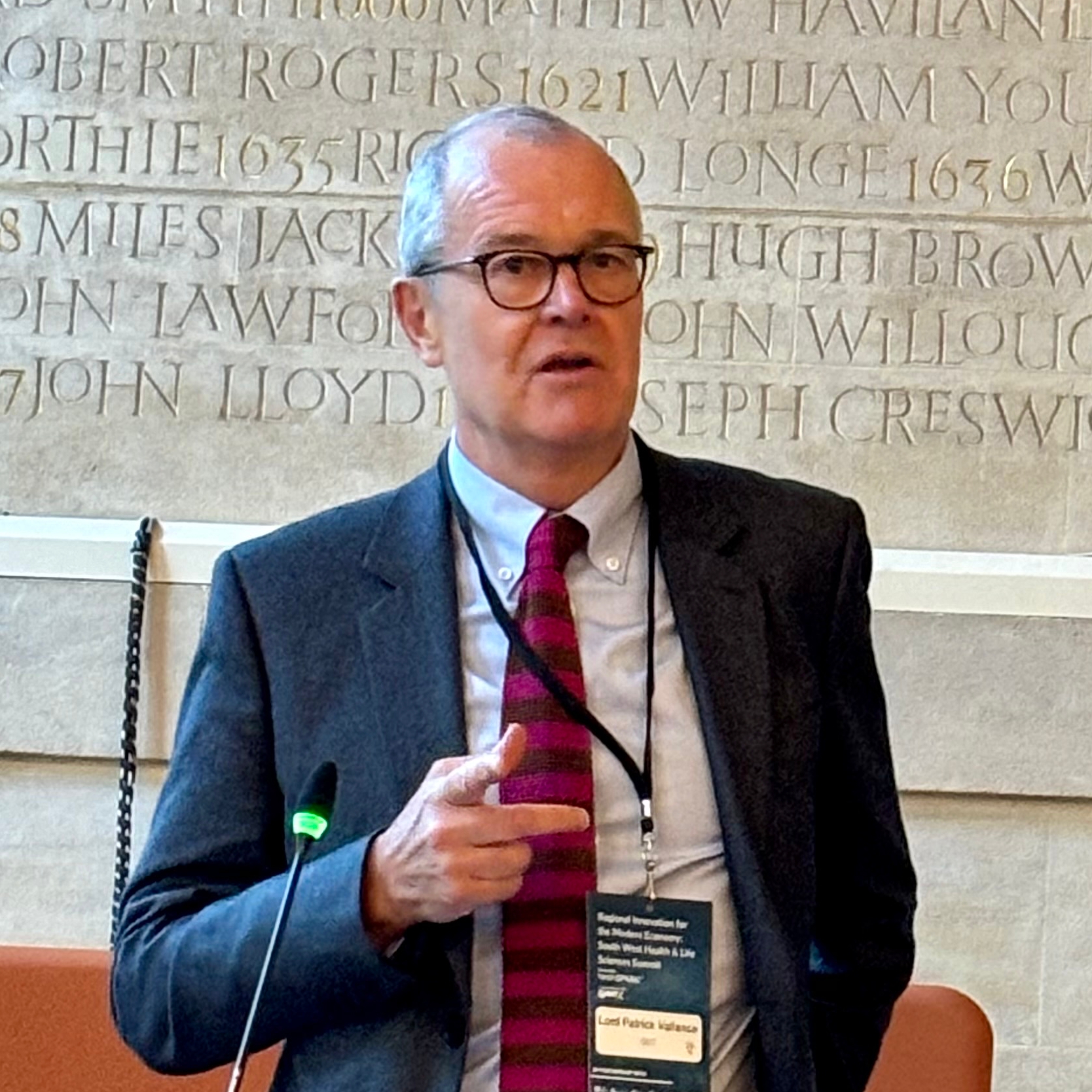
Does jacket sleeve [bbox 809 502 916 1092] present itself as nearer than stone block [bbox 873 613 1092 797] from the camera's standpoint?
Yes

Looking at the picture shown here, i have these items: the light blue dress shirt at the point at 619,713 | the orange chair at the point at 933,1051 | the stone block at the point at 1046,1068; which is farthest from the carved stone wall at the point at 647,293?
the light blue dress shirt at the point at 619,713

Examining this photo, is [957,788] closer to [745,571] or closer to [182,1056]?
[745,571]

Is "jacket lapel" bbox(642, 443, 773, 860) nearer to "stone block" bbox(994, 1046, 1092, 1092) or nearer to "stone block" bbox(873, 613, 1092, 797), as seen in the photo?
"stone block" bbox(873, 613, 1092, 797)

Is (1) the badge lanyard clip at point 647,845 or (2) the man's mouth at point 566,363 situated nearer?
(1) the badge lanyard clip at point 647,845

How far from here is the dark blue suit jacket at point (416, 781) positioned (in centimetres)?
162

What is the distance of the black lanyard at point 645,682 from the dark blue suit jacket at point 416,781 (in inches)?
1.1

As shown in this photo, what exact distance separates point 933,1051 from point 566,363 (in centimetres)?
136

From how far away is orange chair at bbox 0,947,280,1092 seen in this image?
274cm

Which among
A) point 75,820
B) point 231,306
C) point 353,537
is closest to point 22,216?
point 231,306

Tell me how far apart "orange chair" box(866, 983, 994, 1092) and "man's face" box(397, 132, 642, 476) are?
1213 mm

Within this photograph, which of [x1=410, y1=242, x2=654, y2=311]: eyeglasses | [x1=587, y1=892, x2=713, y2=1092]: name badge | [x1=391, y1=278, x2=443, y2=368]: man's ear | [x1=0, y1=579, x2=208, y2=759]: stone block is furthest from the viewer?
[x1=0, y1=579, x2=208, y2=759]: stone block

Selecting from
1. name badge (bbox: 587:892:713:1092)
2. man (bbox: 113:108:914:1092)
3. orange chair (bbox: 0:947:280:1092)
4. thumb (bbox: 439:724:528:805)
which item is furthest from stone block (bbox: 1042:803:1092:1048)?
thumb (bbox: 439:724:528:805)

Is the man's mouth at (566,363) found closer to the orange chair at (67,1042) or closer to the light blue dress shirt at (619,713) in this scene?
the light blue dress shirt at (619,713)

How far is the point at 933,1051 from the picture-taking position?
2.67 m
